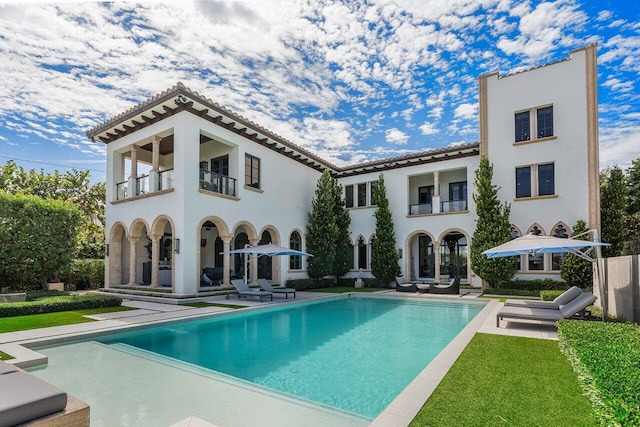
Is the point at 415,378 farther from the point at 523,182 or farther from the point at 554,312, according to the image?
the point at 523,182

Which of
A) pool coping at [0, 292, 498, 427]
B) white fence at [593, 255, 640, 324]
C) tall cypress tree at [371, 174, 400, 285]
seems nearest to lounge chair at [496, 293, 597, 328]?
white fence at [593, 255, 640, 324]

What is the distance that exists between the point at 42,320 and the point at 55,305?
1666mm

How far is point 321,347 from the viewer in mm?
8445

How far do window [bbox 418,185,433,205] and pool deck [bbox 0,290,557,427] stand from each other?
10.9 metres

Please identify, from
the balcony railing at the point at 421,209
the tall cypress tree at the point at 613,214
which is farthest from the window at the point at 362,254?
the tall cypress tree at the point at 613,214

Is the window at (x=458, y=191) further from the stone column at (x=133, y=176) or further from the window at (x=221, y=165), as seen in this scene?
the stone column at (x=133, y=176)

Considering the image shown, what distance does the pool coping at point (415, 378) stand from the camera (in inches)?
163

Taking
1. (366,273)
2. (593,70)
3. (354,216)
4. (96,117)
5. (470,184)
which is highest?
(593,70)

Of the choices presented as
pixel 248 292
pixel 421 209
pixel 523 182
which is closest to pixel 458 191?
pixel 421 209

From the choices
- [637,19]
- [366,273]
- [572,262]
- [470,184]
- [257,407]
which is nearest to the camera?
[257,407]

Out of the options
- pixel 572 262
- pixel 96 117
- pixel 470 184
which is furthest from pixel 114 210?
pixel 572 262

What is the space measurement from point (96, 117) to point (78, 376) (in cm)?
1847

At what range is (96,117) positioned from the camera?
66.4 feet

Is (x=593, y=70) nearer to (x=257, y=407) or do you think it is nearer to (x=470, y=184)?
(x=470, y=184)
